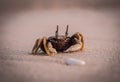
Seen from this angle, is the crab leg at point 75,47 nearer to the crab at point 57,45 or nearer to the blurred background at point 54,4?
the crab at point 57,45

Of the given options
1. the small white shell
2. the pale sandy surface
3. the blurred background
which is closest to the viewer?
the pale sandy surface

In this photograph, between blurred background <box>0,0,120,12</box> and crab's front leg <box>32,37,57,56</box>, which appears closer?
crab's front leg <box>32,37,57,56</box>

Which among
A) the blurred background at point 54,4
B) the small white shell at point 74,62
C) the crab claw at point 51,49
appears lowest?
the small white shell at point 74,62

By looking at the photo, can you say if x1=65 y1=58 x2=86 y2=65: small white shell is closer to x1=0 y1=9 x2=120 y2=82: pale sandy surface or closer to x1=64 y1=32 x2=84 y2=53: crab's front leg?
x1=0 y1=9 x2=120 y2=82: pale sandy surface

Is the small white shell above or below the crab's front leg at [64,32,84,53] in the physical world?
below

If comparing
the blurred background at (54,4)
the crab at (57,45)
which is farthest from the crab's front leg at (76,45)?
the blurred background at (54,4)

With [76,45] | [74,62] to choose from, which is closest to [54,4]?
[76,45]

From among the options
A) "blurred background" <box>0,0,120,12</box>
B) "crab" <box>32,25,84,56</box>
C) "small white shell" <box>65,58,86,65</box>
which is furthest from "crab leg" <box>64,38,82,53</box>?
"blurred background" <box>0,0,120,12</box>

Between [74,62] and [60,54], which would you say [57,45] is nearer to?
[60,54]

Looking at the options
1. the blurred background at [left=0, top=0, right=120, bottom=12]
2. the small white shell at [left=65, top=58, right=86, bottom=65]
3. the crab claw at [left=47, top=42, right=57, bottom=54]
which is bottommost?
the small white shell at [left=65, top=58, right=86, bottom=65]

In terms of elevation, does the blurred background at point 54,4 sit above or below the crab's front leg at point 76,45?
above
